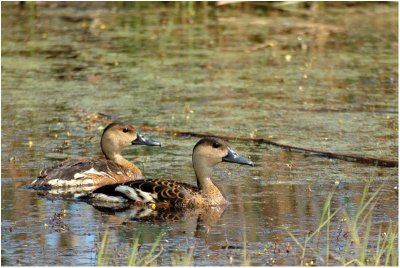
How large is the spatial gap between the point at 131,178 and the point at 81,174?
54 cm

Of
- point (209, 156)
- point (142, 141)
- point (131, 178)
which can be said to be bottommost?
point (131, 178)

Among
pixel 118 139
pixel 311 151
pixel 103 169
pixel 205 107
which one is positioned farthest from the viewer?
pixel 205 107

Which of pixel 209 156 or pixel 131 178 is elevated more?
pixel 209 156

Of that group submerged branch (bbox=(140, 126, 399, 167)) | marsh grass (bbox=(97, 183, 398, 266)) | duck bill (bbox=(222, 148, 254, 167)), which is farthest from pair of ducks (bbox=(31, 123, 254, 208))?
marsh grass (bbox=(97, 183, 398, 266))

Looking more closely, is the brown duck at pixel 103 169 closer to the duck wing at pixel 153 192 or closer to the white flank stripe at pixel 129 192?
the duck wing at pixel 153 192

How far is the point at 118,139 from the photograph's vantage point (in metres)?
11.4

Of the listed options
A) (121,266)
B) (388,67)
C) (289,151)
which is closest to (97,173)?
(289,151)

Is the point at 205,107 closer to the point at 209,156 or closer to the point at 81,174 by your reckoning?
the point at 81,174

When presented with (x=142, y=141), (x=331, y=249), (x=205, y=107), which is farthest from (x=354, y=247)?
(x=205, y=107)

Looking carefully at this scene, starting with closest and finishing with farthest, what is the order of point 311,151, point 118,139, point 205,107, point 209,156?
point 209,156 → point 118,139 → point 311,151 → point 205,107

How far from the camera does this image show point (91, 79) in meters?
16.1

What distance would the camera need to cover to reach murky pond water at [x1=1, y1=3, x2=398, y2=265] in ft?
28.9

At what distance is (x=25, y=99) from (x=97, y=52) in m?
3.77

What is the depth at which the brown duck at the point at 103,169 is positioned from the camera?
34.1ft
